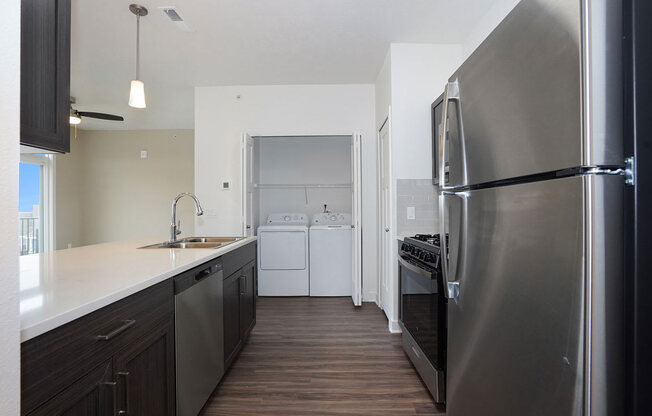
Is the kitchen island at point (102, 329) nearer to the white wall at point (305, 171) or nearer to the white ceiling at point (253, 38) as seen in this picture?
the white ceiling at point (253, 38)

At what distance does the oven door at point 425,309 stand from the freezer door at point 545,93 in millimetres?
854

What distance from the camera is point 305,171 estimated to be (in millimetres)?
5164

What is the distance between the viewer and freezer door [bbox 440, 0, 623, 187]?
707 mm

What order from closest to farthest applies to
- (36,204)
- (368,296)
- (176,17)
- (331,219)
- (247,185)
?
(176,17)
(247,185)
(368,296)
(331,219)
(36,204)

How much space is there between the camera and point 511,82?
955mm

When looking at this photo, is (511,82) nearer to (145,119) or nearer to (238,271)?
(238,271)

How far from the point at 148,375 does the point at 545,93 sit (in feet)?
5.15

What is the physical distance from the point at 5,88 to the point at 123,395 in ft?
3.13

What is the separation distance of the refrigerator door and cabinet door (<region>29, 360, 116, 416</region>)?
1.19 meters

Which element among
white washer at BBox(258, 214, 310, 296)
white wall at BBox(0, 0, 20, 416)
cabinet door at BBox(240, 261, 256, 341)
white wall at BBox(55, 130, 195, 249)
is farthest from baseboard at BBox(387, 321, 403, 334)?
white wall at BBox(55, 130, 195, 249)

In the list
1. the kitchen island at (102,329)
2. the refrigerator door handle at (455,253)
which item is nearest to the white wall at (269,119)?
the kitchen island at (102,329)

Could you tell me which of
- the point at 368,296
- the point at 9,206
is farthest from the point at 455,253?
the point at 368,296

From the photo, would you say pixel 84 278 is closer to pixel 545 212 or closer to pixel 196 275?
pixel 196 275

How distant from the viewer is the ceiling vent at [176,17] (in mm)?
2494
